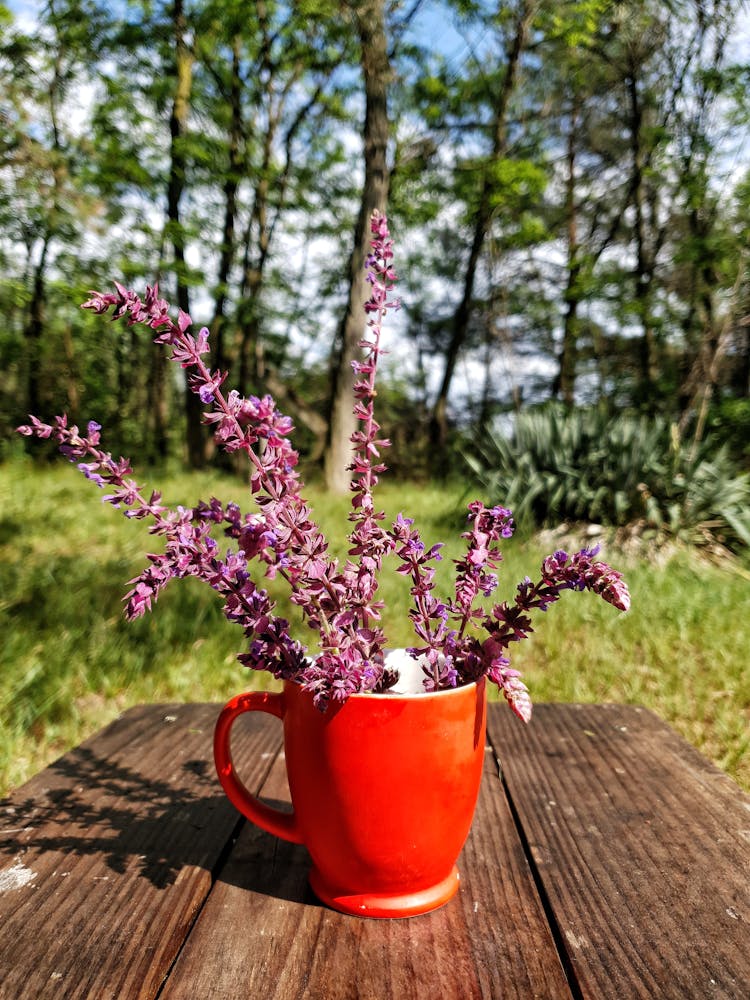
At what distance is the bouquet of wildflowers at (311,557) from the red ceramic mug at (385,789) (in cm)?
4

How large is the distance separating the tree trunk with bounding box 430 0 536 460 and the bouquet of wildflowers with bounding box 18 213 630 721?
33.0 feet

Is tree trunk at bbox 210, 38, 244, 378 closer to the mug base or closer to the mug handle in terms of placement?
the mug handle

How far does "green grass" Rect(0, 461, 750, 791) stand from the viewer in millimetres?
2615

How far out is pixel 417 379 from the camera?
1820 centimetres

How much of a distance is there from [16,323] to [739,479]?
11.2 m

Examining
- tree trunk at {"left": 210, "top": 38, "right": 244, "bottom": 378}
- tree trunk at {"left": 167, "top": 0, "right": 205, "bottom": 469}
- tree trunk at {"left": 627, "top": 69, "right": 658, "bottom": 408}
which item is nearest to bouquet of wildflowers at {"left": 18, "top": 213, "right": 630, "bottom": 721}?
tree trunk at {"left": 167, "top": 0, "right": 205, "bottom": 469}

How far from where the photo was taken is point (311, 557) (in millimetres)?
780

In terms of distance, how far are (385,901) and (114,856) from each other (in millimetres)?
362

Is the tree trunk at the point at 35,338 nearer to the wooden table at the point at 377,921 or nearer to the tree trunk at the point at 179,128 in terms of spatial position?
the tree trunk at the point at 179,128

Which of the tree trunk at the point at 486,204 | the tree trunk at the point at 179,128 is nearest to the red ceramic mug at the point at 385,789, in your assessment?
the tree trunk at the point at 179,128

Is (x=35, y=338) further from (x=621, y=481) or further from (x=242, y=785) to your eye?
(x=242, y=785)

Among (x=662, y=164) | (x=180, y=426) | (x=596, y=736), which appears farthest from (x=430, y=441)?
(x=596, y=736)

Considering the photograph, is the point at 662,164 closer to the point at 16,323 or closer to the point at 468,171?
the point at 468,171

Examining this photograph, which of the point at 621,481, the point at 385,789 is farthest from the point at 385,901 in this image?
the point at 621,481
